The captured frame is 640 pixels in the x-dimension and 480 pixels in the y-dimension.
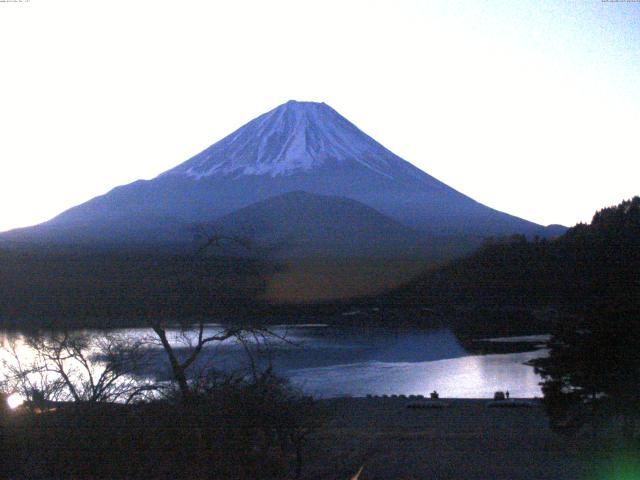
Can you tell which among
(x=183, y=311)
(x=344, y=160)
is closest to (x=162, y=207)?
(x=183, y=311)

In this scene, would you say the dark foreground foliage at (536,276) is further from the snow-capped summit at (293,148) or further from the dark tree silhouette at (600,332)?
the snow-capped summit at (293,148)

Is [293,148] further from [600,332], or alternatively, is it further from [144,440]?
[144,440]

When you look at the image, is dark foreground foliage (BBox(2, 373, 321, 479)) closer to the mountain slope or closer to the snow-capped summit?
the mountain slope

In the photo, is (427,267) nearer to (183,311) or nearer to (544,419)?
(183,311)

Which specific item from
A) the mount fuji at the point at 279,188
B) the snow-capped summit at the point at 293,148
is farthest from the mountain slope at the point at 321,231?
the snow-capped summit at the point at 293,148

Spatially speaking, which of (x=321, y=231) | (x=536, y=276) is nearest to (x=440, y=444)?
(x=536, y=276)
